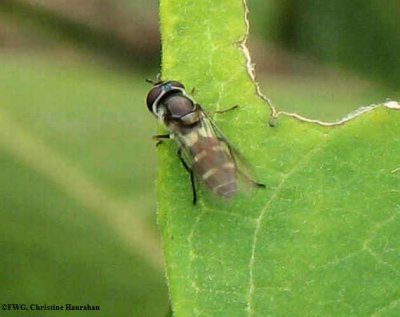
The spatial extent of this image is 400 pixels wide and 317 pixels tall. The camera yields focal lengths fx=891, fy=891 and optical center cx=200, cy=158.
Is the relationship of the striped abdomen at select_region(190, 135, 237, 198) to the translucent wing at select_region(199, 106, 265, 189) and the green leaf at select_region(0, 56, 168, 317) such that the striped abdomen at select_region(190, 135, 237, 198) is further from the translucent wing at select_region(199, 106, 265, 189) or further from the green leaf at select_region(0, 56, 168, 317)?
the green leaf at select_region(0, 56, 168, 317)

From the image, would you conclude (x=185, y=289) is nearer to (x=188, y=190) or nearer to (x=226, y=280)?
(x=226, y=280)

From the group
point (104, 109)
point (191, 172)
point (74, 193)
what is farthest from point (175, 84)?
point (104, 109)

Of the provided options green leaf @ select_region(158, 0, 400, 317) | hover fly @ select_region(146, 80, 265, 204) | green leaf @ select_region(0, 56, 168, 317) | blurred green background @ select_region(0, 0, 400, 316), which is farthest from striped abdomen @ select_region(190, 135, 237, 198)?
green leaf @ select_region(0, 56, 168, 317)

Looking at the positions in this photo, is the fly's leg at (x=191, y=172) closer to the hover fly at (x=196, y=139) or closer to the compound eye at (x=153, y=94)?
the hover fly at (x=196, y=139)

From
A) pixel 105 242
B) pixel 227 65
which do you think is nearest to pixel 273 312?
pixel 227 65

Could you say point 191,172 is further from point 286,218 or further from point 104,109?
point 104,109

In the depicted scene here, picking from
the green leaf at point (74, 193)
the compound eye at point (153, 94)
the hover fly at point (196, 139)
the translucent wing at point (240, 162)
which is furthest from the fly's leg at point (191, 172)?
the green leaf at point (74, 193)
